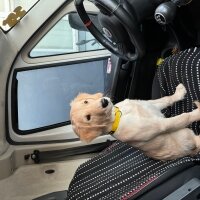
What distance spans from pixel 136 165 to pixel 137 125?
0.31m

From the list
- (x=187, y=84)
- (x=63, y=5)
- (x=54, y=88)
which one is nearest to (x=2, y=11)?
(x=63, y=5)

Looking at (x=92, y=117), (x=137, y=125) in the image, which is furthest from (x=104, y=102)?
(x=137, y=125)

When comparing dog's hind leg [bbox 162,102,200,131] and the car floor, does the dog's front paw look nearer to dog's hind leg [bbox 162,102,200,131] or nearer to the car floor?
dog's hind leg [bbox 162,102,200,131]

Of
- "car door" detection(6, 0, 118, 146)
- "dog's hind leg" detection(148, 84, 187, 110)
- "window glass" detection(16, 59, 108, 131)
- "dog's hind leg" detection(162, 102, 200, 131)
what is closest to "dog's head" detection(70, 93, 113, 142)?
"dog's hind leg" detection(162, 102, 200, 131)

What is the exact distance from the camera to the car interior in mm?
1464

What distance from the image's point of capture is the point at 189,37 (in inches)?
69.3

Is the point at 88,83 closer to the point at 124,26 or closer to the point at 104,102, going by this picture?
the point at 124,26

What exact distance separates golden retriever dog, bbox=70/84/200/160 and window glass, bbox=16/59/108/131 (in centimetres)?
119

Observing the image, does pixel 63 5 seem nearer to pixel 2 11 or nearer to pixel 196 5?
pixel 2 11

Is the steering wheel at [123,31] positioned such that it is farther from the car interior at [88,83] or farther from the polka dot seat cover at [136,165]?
the polka dot seat cover at [136,165]

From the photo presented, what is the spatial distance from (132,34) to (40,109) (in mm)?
1341

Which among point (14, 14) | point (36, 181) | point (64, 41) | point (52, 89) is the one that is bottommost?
point (36, 181)

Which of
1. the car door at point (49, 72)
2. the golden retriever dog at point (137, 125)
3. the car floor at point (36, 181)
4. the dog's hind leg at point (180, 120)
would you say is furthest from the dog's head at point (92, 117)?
the car floor at point (36, 181)

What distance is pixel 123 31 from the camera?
1.60 m
